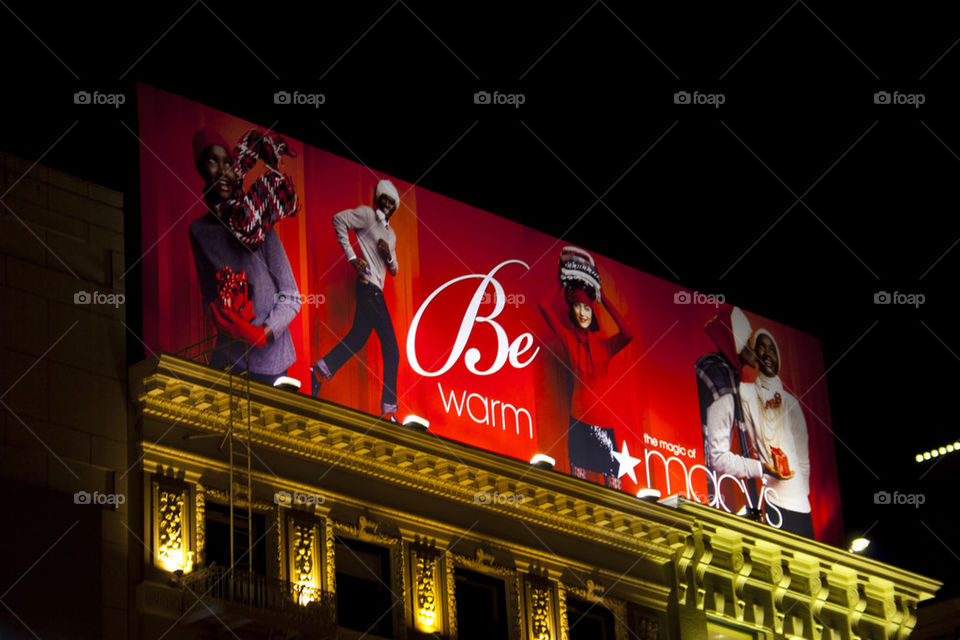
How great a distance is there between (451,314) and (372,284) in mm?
2350

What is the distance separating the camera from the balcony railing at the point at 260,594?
1161 inches

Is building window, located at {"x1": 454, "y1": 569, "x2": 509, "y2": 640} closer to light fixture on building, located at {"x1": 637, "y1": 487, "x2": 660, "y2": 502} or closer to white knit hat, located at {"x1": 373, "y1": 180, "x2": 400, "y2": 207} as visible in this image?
light fixture on building, located at {"x1": 637, "y1": 487, "x2": 660, "y2": 502}

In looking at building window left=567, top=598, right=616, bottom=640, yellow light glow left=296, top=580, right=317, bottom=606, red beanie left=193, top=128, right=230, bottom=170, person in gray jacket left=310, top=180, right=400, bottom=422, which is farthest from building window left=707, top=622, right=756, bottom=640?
red beanie left=193, top=128, right=230, bottom=170

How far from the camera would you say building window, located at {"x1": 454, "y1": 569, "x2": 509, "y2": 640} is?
3512cm

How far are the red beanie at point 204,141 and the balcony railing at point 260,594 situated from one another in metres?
9.42

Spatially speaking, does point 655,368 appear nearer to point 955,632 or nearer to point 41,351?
point 955,632

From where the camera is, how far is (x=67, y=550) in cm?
2884

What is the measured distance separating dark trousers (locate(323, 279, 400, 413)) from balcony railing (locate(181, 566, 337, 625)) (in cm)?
588

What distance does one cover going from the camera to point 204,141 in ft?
115

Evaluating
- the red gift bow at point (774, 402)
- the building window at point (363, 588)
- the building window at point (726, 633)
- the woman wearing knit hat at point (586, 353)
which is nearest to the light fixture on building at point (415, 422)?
the building window at point (363, 588)

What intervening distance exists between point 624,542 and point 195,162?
525 inches

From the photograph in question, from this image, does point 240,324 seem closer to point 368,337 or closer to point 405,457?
point 368,337

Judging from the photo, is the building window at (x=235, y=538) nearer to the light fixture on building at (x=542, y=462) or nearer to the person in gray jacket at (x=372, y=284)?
the person in gray jacket at (x=372, y=284)

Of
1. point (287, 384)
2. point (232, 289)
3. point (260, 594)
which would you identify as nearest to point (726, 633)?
point (287, 384)
